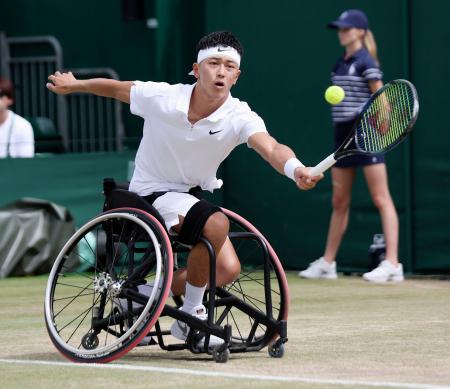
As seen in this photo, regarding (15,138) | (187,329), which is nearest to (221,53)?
(187,329)

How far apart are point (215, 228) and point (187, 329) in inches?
24.0

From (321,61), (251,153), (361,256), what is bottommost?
(361,256)

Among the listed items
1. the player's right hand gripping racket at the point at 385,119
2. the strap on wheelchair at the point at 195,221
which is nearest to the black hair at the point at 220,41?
the player's right hand gripping racket at the point at 385,119

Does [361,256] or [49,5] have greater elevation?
[49,5]

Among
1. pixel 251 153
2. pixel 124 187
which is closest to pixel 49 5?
pixel 251 153

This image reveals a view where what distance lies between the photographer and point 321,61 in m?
10.8

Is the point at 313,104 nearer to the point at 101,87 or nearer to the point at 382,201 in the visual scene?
the point at 382,201

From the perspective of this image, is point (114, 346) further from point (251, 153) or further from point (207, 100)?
point (251, 153)

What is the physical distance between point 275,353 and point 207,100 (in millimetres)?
1151

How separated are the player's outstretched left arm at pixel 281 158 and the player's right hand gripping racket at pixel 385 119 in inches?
8.7

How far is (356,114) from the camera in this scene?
384 inches

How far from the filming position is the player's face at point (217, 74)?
5.99m

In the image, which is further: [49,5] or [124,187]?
[49,5]

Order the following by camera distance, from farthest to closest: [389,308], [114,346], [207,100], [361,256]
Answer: [361,256] < [389,308] < [207,100] < [114,346]
